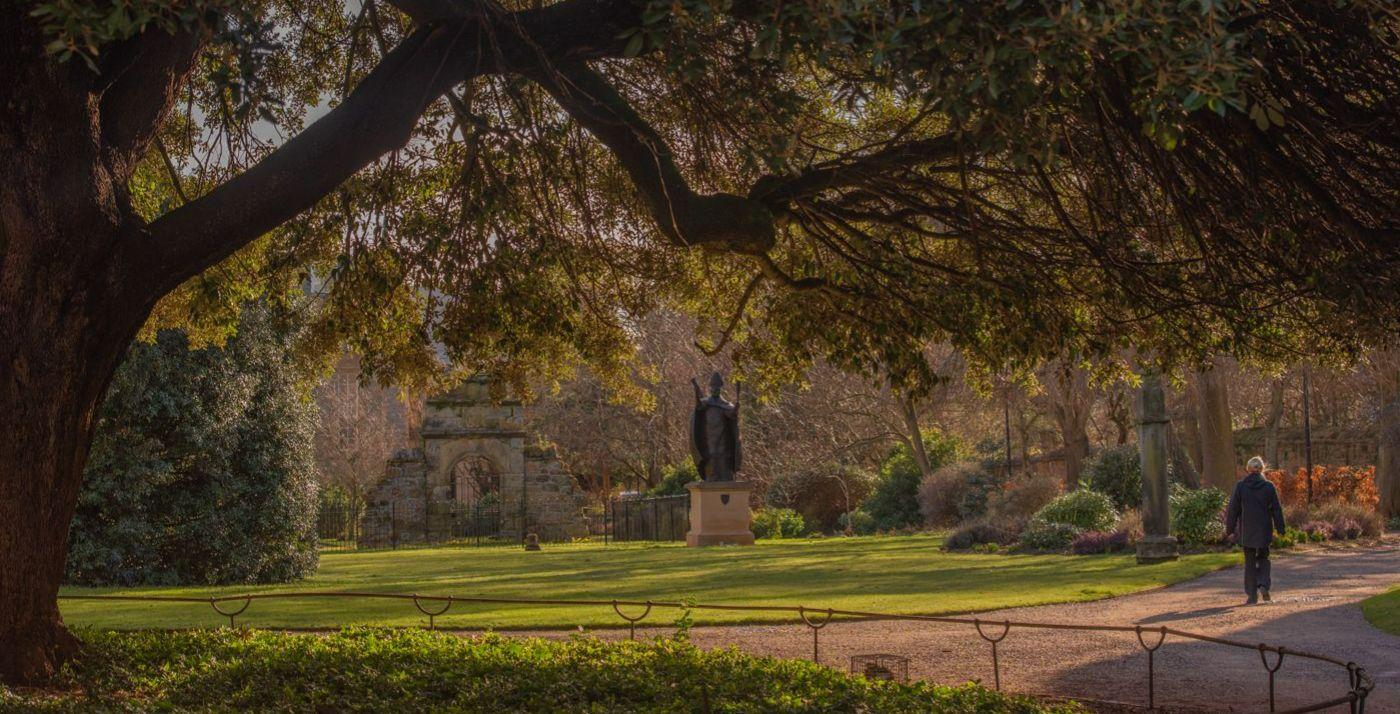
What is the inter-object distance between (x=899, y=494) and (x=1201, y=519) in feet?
39.1

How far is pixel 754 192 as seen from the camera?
28.2ft

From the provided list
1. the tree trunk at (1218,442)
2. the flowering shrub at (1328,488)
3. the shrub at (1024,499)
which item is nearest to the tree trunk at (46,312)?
the shrub at (1024,499)

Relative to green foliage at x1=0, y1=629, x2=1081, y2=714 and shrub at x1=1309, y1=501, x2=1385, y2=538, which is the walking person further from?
shrub at x1=1309, y1=501, x2=1385, y2=538

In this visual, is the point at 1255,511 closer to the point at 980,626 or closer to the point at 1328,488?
the point at 980,626

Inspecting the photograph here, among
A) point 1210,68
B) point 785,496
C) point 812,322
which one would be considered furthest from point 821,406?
point 1210,68

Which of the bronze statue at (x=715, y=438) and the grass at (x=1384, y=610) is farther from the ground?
the bronze statue at (x=715, y=438)

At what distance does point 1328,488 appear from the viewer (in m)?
30.0

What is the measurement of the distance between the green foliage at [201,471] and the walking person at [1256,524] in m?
11.0

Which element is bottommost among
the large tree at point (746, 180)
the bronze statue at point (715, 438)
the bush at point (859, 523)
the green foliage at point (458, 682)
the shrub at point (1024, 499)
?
the bush at point (859, 523)

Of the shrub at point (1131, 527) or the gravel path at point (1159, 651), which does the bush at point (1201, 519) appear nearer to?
the shrub at point (1131, 527)

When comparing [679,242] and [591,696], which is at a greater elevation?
[679,242]

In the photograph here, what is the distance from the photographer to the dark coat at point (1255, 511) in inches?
555

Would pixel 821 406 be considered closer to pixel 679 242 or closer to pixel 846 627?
pixel 846 627

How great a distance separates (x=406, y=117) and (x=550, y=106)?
3828 millimetres
